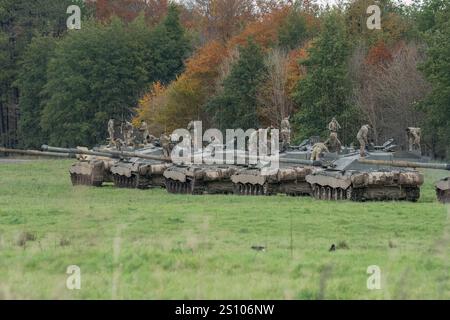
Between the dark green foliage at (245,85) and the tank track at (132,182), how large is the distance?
24.2m

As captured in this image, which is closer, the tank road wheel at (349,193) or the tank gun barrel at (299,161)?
the tank road wheel at (349,193)

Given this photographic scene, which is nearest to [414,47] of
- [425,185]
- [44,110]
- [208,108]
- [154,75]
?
[208,108]

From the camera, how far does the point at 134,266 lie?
15594 mm

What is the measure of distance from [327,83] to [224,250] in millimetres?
42515

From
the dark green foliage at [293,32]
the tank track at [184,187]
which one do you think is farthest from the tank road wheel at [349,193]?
the dark green foliage at [293,32]

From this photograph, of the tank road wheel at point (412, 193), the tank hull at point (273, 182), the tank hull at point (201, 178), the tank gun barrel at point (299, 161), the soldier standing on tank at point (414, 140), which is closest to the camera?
the tank road wheel at point (412, 193)

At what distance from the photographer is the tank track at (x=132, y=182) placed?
4181 cm

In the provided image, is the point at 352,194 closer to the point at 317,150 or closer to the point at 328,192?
the point at 328,192

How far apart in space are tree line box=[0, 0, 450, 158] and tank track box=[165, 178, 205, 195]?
1738cm

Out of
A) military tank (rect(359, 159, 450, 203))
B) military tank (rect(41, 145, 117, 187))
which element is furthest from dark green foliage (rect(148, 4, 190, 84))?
military tank (rect(359, 159, 450, 203))

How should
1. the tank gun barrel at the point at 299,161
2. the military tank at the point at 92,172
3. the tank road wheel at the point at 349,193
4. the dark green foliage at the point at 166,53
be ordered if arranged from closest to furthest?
the tank road wheel at the point at 349,193 < the tank gun barrel at the point at 299,161 < the military tank at the point at 92,172 < the dark green foliage at the point at 166,53

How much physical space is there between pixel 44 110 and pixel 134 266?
6929 cm

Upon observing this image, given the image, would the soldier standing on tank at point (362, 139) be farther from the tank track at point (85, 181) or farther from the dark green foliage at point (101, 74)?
the dark green foliage at point (101, 74)

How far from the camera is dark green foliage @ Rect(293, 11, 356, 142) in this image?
194 feet
